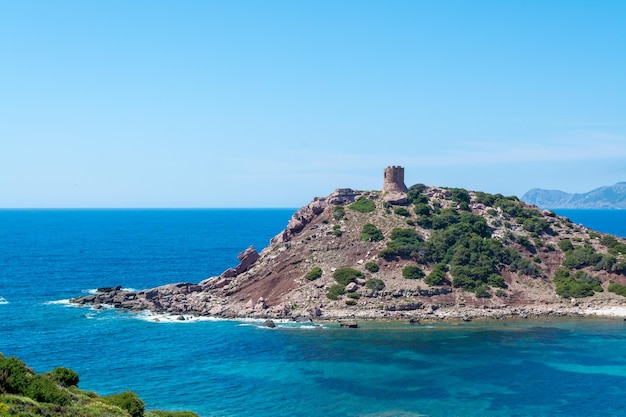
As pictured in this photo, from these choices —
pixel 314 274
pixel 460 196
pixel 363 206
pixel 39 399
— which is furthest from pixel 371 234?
pixel 39 399

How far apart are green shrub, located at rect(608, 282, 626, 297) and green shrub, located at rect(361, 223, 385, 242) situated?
37.3 meters

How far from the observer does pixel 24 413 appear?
26.2 m

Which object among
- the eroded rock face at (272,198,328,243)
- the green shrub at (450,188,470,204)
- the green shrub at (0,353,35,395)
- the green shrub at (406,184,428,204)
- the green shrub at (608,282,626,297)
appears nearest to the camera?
the green shrub at (0,353,35,395)

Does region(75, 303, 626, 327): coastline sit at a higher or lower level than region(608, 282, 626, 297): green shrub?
lower

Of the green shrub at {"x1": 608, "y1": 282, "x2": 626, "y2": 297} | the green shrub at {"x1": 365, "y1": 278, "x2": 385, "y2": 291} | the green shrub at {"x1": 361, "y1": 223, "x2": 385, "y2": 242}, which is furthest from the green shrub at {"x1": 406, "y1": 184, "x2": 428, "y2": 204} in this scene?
the green shrub at {"x1": 608, "y1": 282, "x2": 626, "y2": 297}

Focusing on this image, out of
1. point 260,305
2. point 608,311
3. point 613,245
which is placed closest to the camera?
point 608,311

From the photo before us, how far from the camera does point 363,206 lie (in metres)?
118

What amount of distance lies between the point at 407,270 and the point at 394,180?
29.5 metres

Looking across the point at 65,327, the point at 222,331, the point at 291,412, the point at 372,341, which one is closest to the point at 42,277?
the point at 65,327

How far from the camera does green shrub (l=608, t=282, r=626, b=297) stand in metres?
96.9

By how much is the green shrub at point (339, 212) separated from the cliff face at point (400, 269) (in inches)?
7.9

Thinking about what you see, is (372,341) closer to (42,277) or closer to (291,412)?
(291,412)

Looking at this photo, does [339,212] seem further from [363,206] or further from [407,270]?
[407,270]

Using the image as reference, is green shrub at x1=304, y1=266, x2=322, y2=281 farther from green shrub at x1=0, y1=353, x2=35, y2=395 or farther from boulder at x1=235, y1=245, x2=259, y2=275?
green shrub at x1=0, y1=353, x2=35, y2=395
